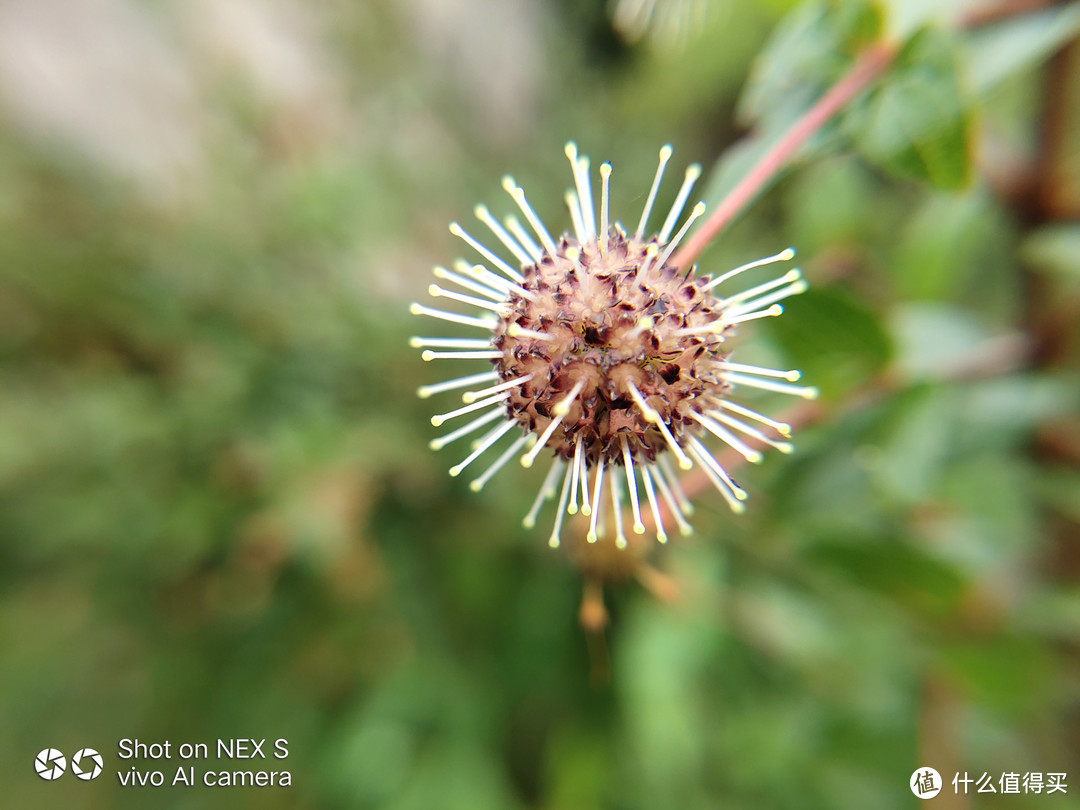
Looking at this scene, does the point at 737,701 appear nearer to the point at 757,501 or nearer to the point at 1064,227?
the point at 757,501

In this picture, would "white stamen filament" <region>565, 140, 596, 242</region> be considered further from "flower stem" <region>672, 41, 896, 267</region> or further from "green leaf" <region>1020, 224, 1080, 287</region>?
"green leaf" <region>1020, 224, 1080, 287</region>

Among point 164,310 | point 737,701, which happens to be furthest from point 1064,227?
point 164,310

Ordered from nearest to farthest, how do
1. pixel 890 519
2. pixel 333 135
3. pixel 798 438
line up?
pixel 798 438, pixel 890 519, pixel 333 135

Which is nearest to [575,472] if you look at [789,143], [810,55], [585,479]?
[585,479]

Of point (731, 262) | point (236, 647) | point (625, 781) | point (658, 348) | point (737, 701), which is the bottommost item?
point (625, 781)

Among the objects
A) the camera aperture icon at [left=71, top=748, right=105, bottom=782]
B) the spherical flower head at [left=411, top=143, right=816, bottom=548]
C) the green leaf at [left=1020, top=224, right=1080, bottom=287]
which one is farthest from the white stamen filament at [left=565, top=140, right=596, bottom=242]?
the camera aperture icon at [left=71, top=748, right=105, bottom=782]

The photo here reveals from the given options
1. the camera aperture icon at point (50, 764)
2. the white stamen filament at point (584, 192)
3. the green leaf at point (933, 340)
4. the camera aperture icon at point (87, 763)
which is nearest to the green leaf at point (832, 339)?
the green leaf at point (933, 340)
